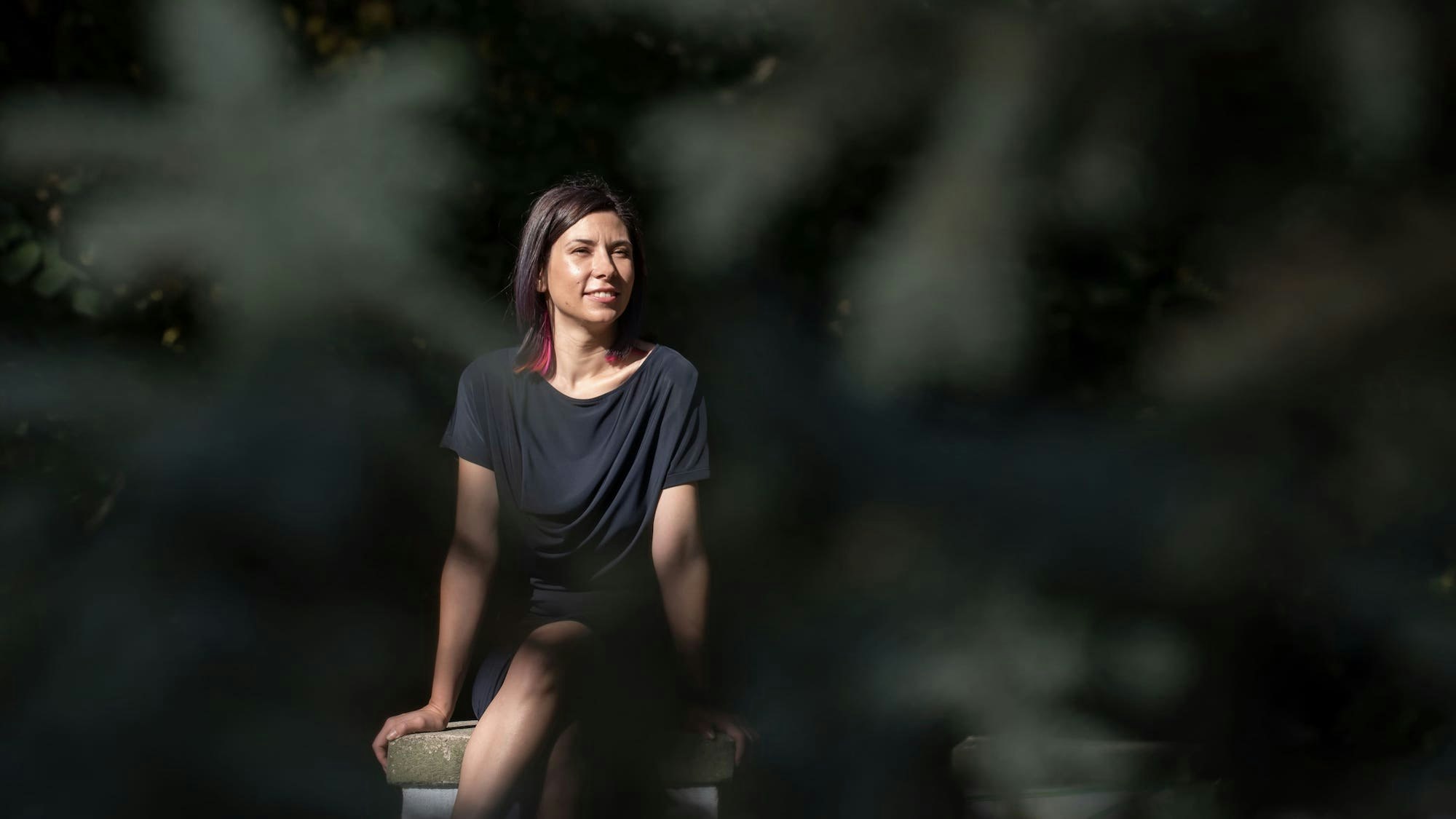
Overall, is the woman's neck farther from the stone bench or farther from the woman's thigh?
the stone bench

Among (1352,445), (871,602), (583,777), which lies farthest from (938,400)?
(583,777)

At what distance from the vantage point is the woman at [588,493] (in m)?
1.20

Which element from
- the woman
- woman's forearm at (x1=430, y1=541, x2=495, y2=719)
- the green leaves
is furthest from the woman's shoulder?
the green leaves

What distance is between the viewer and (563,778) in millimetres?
1165

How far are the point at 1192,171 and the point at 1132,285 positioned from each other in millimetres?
778

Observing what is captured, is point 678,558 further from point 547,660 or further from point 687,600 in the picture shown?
point 547,660

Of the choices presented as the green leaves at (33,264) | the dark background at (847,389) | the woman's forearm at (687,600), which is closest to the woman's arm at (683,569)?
the woman's forearm at (687,600)

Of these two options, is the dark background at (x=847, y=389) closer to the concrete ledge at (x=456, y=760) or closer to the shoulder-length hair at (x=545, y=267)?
the shoulder-length hair at (x=545, y=267)

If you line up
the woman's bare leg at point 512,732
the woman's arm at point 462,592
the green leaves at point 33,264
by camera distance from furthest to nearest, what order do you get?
the green leaves at point 33,264 → the woman's arm at point 462,592 → the woman's bare leg at point 512,732

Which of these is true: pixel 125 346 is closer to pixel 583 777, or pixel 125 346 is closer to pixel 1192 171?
pixel 583 777

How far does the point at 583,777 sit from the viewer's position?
3.83 feet

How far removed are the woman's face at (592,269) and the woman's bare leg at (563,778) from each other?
0.39 meters

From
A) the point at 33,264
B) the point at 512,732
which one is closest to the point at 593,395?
the point at 512,732

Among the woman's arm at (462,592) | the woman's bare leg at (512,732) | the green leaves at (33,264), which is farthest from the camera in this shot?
the green leaves at (33,264)
